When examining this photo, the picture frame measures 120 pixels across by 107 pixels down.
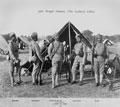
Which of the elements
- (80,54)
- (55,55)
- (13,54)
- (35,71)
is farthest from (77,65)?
(13,54)

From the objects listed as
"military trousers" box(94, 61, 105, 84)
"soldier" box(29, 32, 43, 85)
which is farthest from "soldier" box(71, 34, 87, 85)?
"soldier" box(29, 32, 43, 85)

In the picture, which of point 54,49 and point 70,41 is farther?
point 70,41

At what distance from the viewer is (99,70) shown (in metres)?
2.28

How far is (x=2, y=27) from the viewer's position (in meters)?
2.23

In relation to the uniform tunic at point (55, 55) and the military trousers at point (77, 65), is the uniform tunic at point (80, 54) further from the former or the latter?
the uniform tunic at point (55, 55)

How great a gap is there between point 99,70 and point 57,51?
0.36m

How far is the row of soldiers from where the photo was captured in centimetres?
221

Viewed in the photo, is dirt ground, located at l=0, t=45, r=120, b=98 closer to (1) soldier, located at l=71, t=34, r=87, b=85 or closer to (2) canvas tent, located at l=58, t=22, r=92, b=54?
(1) soldier, located at l=71, t=34, r=87, b=85

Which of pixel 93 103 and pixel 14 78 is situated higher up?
pixel 14 78

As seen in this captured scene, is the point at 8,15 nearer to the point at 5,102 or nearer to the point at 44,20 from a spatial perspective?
the point at 44,20

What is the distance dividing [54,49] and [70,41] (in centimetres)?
20

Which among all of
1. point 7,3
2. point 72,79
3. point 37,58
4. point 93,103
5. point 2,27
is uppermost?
point 7,3

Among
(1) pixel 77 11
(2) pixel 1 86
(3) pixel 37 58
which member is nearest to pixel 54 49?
(3) pixel 37 58

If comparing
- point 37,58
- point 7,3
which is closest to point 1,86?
point 37,58
